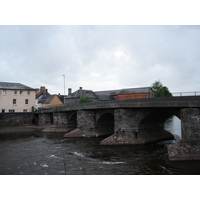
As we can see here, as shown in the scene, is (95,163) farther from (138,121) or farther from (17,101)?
(17,101)

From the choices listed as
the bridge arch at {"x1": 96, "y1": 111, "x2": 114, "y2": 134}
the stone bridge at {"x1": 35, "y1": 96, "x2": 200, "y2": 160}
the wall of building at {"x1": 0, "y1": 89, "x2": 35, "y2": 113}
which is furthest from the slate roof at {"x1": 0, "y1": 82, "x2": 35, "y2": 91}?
the bridge arch at {"x1": 96, "y1": 111, "x2": 114, "y2": 134}

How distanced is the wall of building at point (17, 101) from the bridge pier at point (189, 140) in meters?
47.0

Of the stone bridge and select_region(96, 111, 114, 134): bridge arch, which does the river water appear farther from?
select_region(96, 111, 114, 134): bridge arch

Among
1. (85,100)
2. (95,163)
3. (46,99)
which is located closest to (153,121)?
(95,163)

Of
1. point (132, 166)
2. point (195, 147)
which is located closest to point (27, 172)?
point (132, 166)

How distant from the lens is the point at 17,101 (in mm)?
53250

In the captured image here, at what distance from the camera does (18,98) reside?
53.3 m

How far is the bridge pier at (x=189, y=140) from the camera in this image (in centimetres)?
1666

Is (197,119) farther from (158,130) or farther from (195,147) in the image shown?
(158,130)

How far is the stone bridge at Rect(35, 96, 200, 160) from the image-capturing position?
17.4 meters

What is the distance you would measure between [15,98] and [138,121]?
1585 inches

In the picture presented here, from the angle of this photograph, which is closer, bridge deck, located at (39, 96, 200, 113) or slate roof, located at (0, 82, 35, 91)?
bridge deck, located at (39, 96, 200, 113)

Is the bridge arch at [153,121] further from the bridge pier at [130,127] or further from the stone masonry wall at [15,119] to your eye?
the stone masonry wall at [15,119]

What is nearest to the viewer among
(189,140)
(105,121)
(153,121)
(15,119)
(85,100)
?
(189,140)
